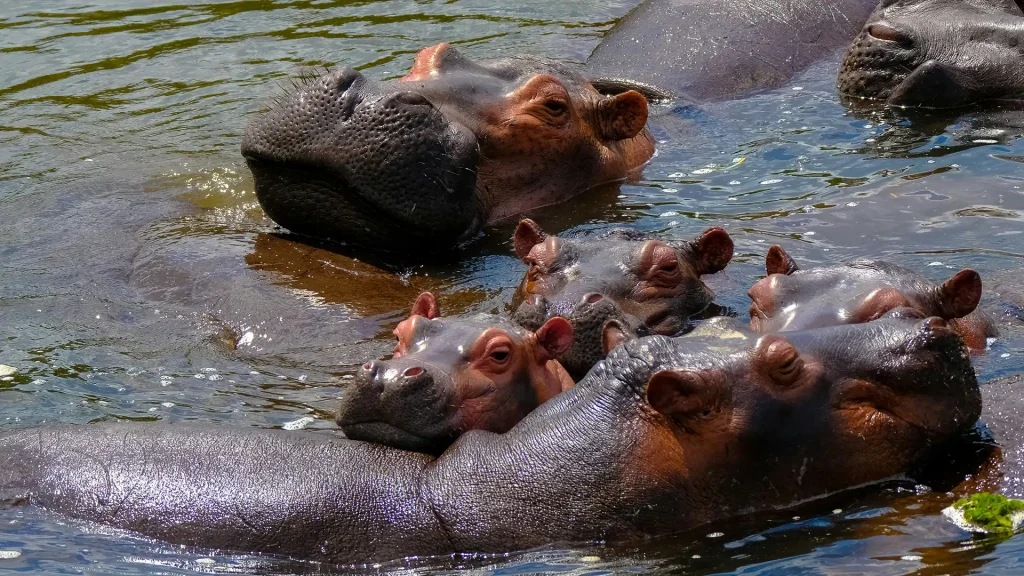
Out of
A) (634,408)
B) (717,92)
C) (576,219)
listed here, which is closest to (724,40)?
(717,92)

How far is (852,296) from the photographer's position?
5723 millimetres

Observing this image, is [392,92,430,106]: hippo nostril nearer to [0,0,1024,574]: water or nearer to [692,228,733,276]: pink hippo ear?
[0,0,1024,574]: water

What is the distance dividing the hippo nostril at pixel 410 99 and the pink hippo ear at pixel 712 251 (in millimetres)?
1518

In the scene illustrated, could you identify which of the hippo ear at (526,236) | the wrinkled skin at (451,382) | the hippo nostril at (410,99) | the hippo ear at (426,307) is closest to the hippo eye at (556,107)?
the hippo nostril at (410,99)

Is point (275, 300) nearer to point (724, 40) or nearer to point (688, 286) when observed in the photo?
point (688, 286)

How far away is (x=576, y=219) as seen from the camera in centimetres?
838

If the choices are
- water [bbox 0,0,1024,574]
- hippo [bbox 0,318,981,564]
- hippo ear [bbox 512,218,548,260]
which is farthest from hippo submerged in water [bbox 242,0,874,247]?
hippo [bbox 0,318,981,564]

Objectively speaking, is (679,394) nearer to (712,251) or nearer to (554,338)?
(554,338)

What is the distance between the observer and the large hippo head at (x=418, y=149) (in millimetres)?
7258

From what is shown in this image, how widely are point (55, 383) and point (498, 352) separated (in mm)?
2032

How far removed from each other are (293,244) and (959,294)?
3474 mm

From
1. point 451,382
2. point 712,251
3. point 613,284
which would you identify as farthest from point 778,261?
point 451,382

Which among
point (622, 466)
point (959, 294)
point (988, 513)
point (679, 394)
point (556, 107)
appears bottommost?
point (988, 513)

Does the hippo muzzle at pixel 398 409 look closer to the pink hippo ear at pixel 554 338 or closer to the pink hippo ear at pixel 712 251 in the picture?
the pink hippo ear at pixel 554 338
